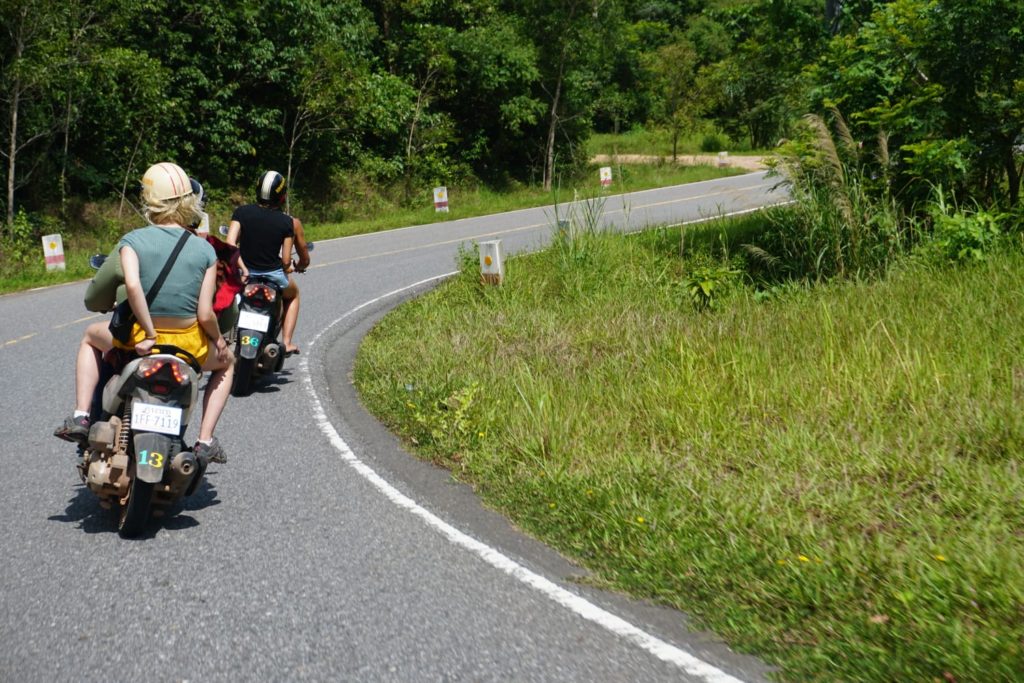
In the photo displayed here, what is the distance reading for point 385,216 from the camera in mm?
30547

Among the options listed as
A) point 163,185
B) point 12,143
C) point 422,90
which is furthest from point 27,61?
point 163,185

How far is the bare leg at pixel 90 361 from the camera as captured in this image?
20.0ft

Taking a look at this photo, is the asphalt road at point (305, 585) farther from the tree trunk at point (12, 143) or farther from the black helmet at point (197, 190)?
the tree trunk at point (12, 143)

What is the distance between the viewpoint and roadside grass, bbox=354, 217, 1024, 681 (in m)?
4.38

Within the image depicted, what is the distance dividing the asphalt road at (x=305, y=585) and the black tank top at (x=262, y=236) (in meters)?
1.67

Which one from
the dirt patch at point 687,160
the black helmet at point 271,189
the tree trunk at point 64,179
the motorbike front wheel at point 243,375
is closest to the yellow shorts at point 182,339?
the motorbike front wheel at point 243,375

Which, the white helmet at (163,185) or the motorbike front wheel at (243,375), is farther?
the motorbike front wheel at (243,375)

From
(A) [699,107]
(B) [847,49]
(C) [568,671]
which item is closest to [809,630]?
(C) [568,671]

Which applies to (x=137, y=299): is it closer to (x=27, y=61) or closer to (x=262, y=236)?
(x=262, y=236)

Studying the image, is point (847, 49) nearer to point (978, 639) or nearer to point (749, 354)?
point (749, 354)

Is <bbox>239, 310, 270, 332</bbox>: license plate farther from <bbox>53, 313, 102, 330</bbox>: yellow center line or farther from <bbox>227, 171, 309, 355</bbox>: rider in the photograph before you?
<bbox>53, 313, 102, 330</bbox>: yellow center line

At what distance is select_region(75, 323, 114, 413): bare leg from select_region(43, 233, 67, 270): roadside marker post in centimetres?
1513

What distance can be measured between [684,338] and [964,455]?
3.45m

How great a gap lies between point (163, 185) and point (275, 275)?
157 inches
